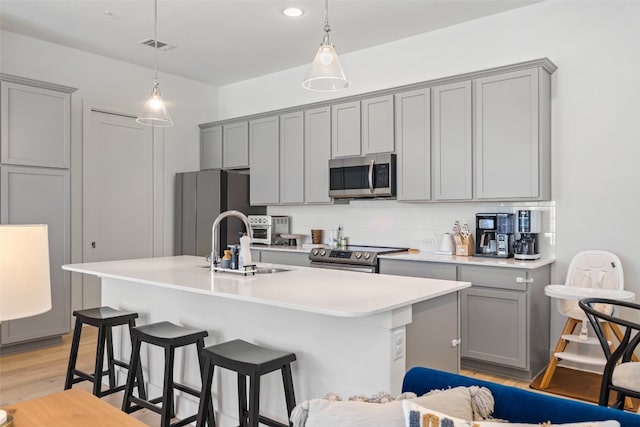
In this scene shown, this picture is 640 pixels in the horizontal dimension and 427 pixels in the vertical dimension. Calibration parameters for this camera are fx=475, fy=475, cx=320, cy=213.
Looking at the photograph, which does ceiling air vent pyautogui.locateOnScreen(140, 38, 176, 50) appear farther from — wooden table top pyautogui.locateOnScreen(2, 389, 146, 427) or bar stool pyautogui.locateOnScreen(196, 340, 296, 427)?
wooden table top pyautogui.locateOnScreen(2, 389, 146, 427)

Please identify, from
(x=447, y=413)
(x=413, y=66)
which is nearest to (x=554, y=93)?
(x=413, y=66)

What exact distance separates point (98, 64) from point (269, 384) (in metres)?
Result: 4.41

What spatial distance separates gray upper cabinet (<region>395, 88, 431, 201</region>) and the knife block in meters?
0.50

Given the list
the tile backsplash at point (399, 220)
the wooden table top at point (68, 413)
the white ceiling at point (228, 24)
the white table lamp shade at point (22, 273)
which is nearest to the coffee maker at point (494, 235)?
the tile backsplash at point (399, 220)

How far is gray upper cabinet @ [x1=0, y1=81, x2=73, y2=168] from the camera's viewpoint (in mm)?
4082

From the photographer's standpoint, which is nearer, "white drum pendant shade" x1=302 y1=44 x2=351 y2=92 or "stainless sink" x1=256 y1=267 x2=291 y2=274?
"white drum pendant shade" x1=302 y1=44 x2=351 y2=92

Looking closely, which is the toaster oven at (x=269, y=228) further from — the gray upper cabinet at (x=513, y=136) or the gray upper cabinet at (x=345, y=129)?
the gray upper cabinet at (x=513, y=136)

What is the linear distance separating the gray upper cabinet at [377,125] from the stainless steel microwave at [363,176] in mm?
94

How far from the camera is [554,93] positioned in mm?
3906

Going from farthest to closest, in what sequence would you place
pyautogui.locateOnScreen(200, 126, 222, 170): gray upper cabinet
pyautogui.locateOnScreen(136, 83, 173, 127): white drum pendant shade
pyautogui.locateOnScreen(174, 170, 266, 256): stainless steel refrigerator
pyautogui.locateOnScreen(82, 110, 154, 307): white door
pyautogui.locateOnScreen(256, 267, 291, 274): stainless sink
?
pyautogui.locateOnScreen(200, 126, 222, 170): gray upper cabinet
pyautogui.locateOnScreen(174, 170, 266, 256): stainless steel refrigerator
pyautogui.locateOnScreen(82, 110, 154, 307): white door
pyautogui.locateOnScreen(136, 83, 173, 127): white drum pendant shade
pyautogui.locateOnScreen(256, 267, 291, 274): stainless sink

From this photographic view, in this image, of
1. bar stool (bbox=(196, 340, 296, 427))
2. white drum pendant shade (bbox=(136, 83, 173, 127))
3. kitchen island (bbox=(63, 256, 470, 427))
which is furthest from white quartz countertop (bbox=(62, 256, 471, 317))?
white drum pendant shade (bbox=(136, 83, 173, 127))

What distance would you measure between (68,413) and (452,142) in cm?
347

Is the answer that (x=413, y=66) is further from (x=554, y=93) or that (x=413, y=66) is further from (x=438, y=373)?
(x=438, y=373)

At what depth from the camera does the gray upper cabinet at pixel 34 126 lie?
4082 millimetres
